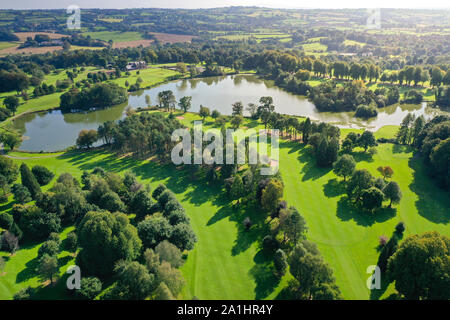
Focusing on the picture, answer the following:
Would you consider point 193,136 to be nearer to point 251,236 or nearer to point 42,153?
point 251,236

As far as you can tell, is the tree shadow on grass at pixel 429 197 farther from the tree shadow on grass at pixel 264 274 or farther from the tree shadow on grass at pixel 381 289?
the tree shadow on grass at pixel 264 274

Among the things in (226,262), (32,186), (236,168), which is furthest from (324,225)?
(32,186)

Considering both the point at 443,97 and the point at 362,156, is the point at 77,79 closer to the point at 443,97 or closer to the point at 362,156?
the point at 362,156

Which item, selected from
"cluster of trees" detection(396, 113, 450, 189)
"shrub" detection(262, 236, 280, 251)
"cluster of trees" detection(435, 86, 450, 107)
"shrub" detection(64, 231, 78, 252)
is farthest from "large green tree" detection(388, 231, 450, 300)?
"cluster of trees" detection(435, 86, 450, 107)

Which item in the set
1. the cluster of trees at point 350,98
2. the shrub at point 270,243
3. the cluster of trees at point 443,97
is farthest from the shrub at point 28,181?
the cluster of trees at point 443,97

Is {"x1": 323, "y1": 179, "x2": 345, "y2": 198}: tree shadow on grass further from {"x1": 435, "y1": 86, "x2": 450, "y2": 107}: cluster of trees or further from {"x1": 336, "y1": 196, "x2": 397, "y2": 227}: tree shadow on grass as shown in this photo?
{"x1": 435, "y1": 86, "x2": 450, "y2": 107}: cluster of trees

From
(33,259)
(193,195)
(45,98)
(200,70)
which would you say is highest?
(200,70)
